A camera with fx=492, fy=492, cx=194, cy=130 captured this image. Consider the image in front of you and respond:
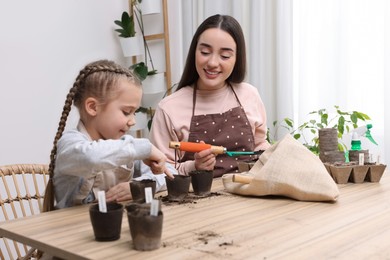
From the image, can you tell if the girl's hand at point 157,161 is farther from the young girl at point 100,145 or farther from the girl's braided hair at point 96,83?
the girl's braided hair at point 96,83

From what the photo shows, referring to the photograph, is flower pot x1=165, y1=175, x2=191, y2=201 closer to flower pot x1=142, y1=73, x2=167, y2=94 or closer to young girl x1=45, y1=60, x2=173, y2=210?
young girl x1=45, y1=60, x2=173, y2=210

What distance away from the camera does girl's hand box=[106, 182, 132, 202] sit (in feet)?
4.56

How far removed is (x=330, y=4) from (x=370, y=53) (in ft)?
1.20

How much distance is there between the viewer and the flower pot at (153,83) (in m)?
3.45

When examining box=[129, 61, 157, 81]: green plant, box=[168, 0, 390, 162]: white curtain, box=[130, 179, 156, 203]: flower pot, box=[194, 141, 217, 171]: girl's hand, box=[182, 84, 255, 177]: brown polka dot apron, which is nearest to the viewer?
box=[130, 179, 156, 203]: flower pot

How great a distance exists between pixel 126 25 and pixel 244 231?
2.61 metres

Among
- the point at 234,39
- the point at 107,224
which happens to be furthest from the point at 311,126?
the point at 107,224

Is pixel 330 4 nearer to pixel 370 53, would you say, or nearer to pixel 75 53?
pixel 370 53

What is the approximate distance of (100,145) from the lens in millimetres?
1280

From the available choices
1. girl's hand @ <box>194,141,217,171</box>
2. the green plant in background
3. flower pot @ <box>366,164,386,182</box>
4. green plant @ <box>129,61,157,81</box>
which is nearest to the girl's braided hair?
girl's hand @ <box>194,141,217,171</box>

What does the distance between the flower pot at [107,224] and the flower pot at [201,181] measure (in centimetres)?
46

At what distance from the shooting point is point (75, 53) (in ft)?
10.8

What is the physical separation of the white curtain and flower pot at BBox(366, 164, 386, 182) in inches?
43.5

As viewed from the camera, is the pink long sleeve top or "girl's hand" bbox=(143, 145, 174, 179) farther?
the pink long sleeve top
